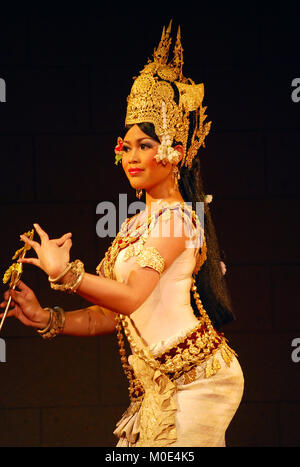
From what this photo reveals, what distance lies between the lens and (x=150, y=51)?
12.6ft

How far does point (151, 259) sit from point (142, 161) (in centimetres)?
36

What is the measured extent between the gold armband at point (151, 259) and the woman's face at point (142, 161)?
0.92 feet

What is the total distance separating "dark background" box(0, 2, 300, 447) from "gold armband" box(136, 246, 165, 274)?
128 cm

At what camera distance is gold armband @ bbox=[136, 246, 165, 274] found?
253 cm

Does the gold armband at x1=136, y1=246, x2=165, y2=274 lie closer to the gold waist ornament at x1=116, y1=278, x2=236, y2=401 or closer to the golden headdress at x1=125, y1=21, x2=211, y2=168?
the gold waist ornament at x1=116, y1=278, x2=236, y2=401

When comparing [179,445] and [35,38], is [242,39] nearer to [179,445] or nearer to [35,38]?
[35,38]

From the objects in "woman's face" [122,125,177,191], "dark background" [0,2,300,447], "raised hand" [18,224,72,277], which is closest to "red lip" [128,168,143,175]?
"woman's face" [122,125,177,191]

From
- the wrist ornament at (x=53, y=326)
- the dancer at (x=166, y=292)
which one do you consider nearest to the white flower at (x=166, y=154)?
the dancer at (x=166, y=292)

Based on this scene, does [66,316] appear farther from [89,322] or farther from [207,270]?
[207,270]

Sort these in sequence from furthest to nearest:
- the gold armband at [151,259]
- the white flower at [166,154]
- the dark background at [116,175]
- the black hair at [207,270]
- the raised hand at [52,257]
→ the dark background at [116,175] < the black hair at [207,270] < the white flower at [166,154] < the gold armband at [151,259] < the raised hand at [52,257]

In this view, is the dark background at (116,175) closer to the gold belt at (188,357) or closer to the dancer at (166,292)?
the dancer at (166,292)

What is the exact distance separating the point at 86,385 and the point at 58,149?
3.53ft

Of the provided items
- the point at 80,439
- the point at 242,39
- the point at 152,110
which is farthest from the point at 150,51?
the point at 80,439

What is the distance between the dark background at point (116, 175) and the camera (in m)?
3.82
